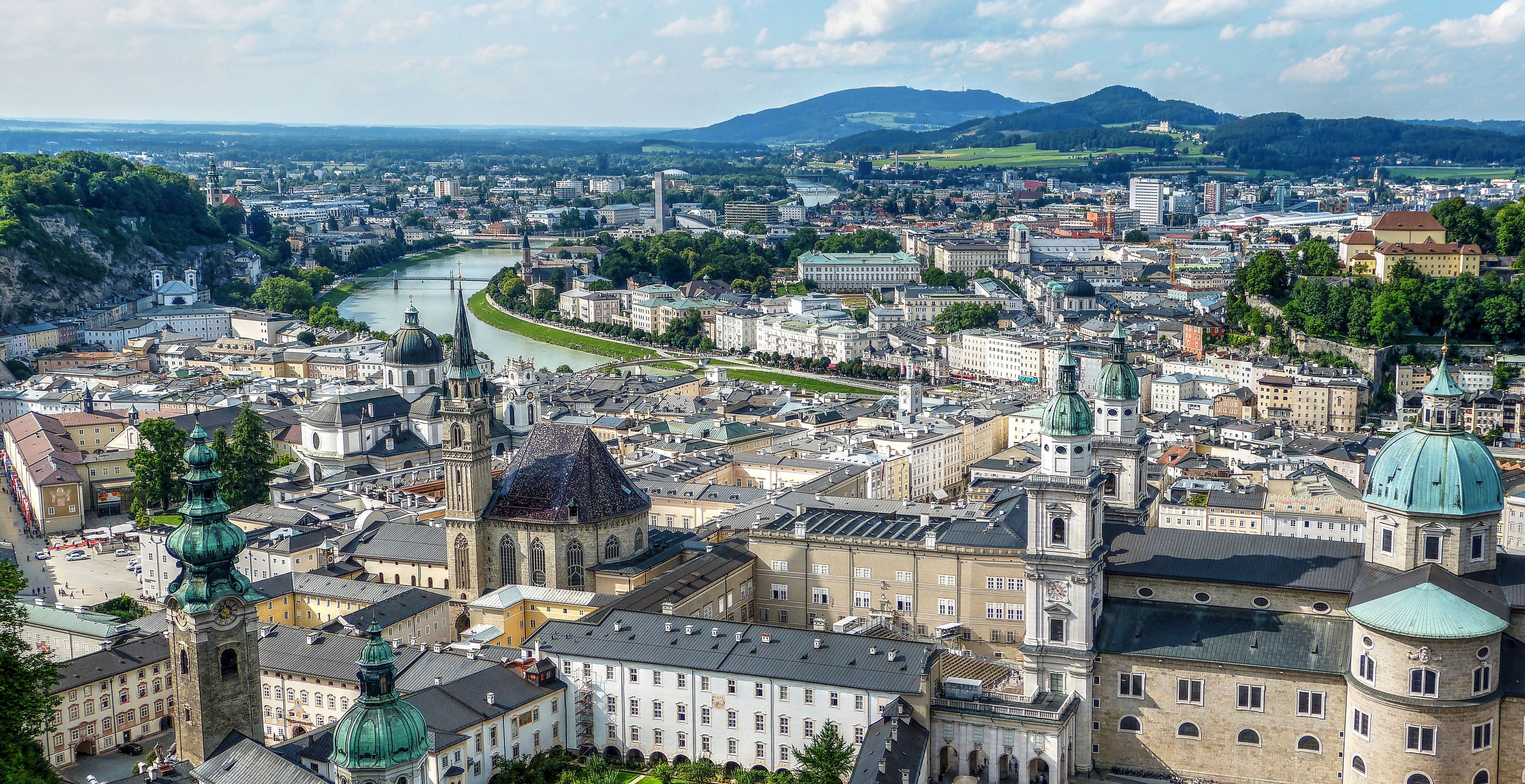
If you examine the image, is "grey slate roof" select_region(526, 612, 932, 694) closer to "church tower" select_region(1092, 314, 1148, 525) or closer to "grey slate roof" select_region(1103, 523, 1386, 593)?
"grey slate roof" select_region(1103, 523, 1386, 593)

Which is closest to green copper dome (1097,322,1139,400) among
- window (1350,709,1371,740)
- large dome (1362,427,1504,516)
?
large dome (1362,427,1504,516)

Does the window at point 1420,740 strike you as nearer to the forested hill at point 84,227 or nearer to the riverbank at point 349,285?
the forested hill at point 84,227

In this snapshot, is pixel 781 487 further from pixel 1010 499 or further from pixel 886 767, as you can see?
pixel 886 767

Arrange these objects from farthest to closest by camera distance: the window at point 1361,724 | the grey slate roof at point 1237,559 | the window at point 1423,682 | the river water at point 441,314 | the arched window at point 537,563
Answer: the river water at point 441,314, the arched window at point 537,563, the grey slate roof at point 1237,559, the window at point 1361,724, the window at point 1423,682

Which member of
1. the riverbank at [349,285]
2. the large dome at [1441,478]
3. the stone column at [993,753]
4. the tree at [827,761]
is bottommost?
the stone column at [993,753]

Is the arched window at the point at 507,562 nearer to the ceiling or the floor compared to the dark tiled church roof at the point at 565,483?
nearer to the floor

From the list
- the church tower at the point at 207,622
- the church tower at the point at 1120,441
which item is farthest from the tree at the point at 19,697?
the church tower at the point at 1120,441
